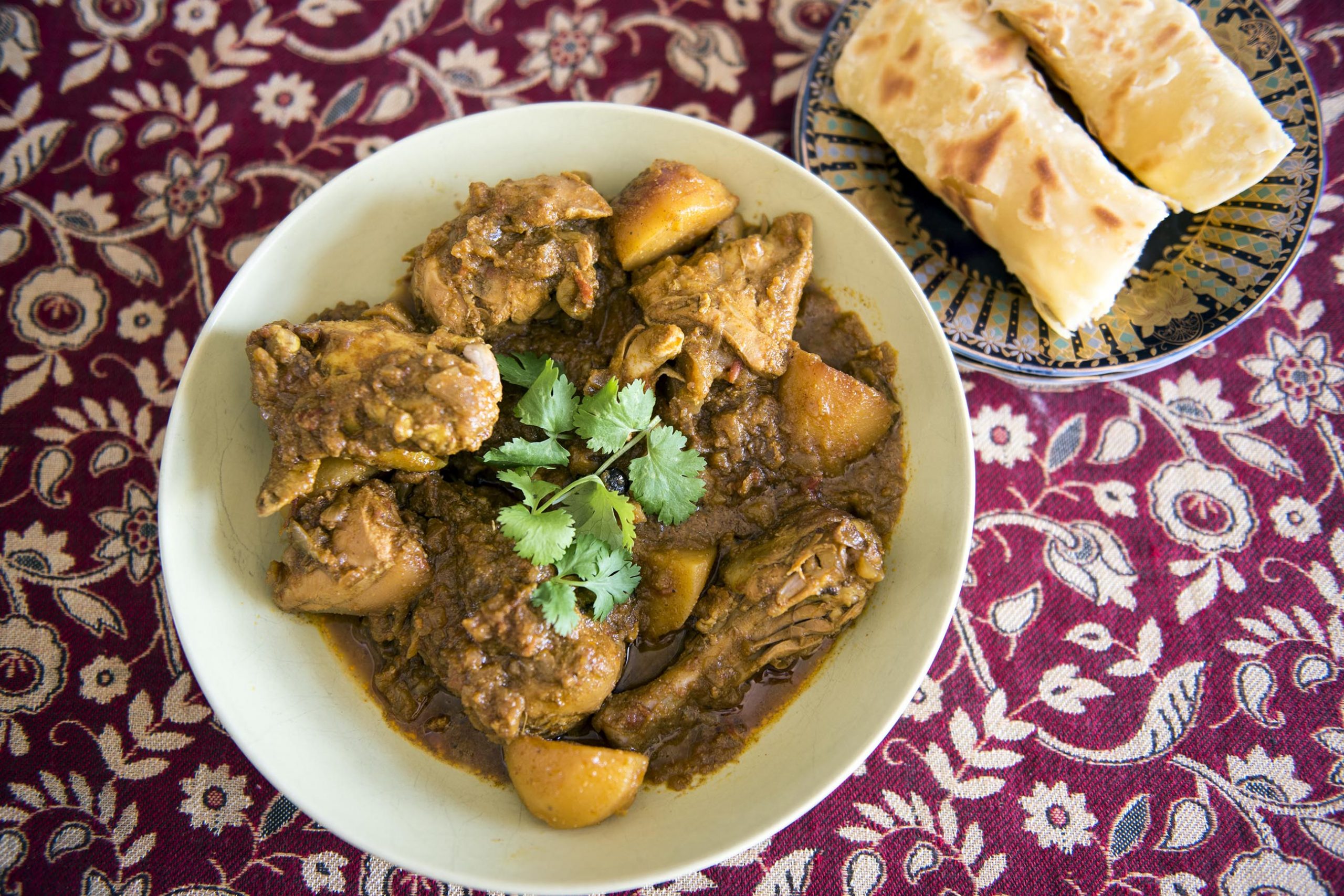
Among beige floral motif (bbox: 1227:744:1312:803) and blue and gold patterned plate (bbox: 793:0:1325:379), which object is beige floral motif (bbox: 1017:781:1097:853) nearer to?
beige floral motif (bbox: 1227:744:1312:803)

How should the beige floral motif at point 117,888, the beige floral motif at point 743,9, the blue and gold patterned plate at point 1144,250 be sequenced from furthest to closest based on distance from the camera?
the beige floral motif at point 743,9 → the blue and gold patterned plate at point 1144,250 → the beige floral motif at point 117,888

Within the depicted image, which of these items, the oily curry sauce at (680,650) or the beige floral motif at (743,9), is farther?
the beige floral motif at (743,9)

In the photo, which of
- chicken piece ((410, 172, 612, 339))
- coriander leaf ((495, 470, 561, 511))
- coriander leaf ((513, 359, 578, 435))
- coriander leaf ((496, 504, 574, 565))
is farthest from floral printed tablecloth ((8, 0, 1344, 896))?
coriander leaf ((513, 359, 578, 435))

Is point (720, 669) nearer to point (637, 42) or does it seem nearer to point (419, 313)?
point (419, 313)

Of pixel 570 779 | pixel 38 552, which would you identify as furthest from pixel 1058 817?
pixel 38 552

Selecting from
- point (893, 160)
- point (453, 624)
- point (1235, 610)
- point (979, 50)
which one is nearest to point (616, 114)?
point (893, 160)

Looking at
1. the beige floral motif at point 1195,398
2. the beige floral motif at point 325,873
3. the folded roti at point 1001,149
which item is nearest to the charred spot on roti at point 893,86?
the folded roti at point 1001,149

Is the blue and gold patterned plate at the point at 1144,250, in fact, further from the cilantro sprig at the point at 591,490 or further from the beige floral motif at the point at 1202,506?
the cilantro sprig at the point at 591,490

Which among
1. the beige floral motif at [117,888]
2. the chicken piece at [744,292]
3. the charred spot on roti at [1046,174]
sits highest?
the charred spot on roti at [1046,174]
